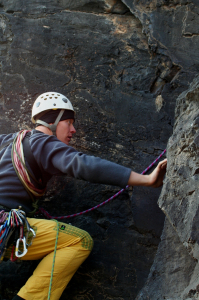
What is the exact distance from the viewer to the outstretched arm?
201 centimetres

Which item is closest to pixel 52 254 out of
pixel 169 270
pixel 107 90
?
pixel 169 270

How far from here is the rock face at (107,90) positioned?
8.94 ft

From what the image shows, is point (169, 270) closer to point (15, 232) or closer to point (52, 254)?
point (52, 254)

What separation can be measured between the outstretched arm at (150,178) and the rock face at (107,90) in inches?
26.3

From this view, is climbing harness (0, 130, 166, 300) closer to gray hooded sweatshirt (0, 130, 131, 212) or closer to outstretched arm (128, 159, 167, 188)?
gray hooded sweatshirt (0, 130, 131, 212)

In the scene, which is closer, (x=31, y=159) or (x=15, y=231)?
(x=15, y=231)

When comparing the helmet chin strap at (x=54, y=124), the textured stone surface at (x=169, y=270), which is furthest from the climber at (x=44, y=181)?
the textured stone surface at (x=169, y=270)

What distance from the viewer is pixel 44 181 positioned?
2.39 metres

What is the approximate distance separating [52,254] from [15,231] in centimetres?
30

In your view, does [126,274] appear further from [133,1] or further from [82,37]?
[133,1]

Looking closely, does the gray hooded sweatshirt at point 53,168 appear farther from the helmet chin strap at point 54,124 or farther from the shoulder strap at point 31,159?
the helmet chin strap at point 54,124

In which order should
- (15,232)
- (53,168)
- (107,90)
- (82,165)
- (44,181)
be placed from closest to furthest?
(82,165) < (15,232) < (53,168) < (44,181) < (107,90)

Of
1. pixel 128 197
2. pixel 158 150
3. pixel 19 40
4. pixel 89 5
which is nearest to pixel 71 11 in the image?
pixel 89 5

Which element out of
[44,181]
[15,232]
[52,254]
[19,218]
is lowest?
[52,254]
